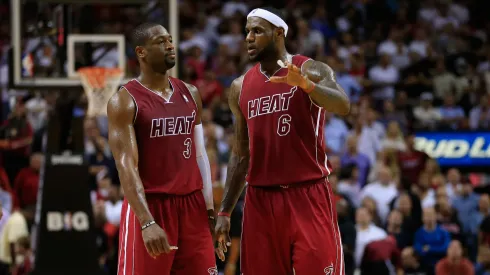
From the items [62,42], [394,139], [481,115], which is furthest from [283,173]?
[481,115]

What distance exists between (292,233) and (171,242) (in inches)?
33.3

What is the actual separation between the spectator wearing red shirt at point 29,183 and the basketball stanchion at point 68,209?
2.58 meters

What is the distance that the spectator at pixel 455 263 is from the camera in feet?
41.4

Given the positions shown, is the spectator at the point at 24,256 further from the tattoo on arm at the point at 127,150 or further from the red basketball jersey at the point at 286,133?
the red basketball jersey at the point at 286,133

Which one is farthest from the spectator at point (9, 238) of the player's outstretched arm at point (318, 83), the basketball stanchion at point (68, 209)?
the player's outstretched arm at point (318, 83)

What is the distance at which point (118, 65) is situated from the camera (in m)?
12.5

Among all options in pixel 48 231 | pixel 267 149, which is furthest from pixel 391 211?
pixel 267 149

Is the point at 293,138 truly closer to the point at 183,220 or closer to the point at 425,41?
the point at 183,220

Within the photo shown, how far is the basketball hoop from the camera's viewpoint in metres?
11.8

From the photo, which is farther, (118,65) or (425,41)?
(425,41)

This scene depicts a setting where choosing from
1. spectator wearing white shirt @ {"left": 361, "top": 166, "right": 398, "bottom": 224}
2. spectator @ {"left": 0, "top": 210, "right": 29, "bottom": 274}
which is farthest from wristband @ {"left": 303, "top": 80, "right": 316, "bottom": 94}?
spectator wearing white shirt @ {"left": 361, "top": 166, "right": 398, "bottom": 224}

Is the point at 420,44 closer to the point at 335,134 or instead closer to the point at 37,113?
the point at 335,134

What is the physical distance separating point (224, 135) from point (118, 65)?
12.9ft

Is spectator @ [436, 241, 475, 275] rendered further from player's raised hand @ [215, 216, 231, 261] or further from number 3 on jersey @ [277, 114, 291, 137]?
number 3 on jersey @ [277, 114, 291, 137]
